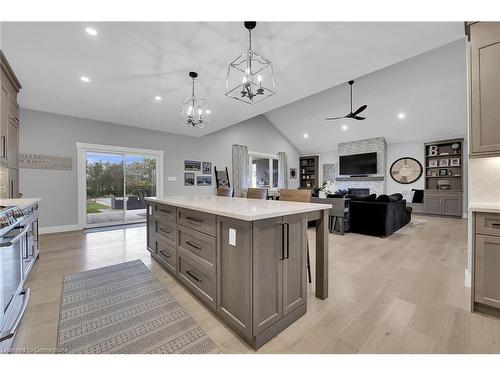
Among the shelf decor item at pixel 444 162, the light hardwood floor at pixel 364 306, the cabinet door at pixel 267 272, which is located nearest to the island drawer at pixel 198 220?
the cabinet door at pixel 267 272

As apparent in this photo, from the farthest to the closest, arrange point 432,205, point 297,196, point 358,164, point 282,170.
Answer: point 282,170
point 358,164
point 432,205
point 297,196

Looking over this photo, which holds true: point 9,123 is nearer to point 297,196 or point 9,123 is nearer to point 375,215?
point 297,196

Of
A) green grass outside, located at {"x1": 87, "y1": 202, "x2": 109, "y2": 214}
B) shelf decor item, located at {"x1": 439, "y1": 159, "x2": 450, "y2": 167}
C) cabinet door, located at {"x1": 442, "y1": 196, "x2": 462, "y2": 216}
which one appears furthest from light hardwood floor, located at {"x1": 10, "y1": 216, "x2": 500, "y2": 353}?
shelf decor item, located at {"x1": 439, "y1": 159, "x2": 450, "y2": 167}

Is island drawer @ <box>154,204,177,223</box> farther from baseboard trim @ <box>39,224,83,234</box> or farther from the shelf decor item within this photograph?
the shelf decor item

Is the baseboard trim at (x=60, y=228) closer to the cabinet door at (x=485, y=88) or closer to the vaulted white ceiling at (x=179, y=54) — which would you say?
the vaulted white ceiling at (x=179, y=54)

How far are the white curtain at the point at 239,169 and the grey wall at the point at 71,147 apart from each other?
61 cm

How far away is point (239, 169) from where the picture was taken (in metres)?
7.93

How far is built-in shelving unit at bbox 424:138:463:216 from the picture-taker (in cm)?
676

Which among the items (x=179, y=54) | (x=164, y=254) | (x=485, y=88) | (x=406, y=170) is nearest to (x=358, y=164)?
(x=406, y=170)

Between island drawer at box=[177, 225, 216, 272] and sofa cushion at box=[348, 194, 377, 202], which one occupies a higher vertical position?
sofa cushion at box=[348, 194, 377, 202]

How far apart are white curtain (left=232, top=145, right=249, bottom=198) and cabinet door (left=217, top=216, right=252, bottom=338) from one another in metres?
6.18

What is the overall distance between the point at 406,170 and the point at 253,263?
871 cm

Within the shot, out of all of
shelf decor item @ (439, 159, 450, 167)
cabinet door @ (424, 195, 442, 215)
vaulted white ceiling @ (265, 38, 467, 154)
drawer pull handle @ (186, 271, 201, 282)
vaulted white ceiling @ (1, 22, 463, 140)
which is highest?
vaulted white ceiling @ (265, 38, 467, 154)
